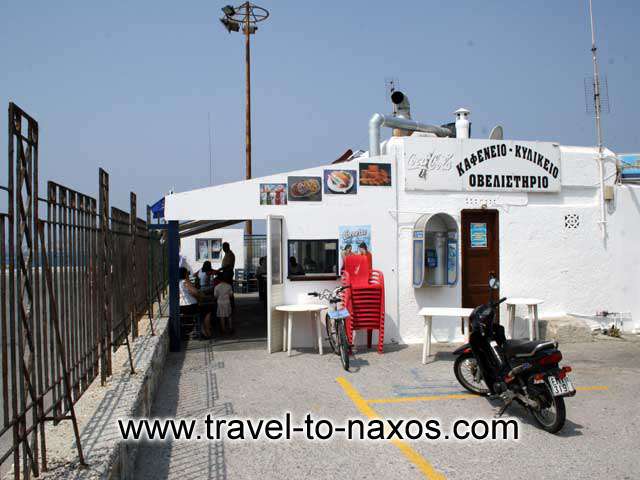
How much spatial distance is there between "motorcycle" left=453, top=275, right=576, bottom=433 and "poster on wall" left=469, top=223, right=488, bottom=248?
405 cm

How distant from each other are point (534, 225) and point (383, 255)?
305 centimetres

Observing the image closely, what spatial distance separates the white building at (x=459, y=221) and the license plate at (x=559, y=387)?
4597 millimetres

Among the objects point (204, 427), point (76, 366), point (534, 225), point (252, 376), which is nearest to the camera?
point (76, 366)

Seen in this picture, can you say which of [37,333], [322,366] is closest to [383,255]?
[322,366]

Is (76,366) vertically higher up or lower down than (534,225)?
lower down

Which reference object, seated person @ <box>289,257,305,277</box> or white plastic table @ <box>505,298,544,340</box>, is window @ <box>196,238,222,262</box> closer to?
seated person @ <box>289,257,305,277</box>

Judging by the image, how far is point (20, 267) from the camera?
3.02 metres

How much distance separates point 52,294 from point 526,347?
14.4ft

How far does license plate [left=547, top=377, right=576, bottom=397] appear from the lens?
5.35m

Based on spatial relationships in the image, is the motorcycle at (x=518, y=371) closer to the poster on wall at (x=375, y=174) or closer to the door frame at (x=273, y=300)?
the door frame at (x=273, y=300)

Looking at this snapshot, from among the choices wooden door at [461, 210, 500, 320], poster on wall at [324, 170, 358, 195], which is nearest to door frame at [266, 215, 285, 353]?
poster on wall at [324, 170, 358, 195]

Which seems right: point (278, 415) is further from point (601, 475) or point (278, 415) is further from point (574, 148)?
point (574, 148)

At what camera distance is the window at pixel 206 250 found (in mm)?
21656

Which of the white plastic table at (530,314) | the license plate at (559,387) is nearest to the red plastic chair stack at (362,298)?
the white plastic table at (530,314)
